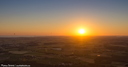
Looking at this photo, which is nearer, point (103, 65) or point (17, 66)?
point (17, 66)

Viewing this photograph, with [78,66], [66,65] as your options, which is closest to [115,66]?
[78,66]

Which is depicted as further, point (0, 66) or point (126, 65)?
point (126, 65)

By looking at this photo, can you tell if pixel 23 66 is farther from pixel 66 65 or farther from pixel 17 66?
pixel 66 65

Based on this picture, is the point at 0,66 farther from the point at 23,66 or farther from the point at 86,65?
the point at 86,65

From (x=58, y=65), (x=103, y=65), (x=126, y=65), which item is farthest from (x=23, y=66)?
(x=126, y=65)

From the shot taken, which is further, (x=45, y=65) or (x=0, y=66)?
(x=45, y=65)

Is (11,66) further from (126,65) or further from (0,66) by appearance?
(126,65)

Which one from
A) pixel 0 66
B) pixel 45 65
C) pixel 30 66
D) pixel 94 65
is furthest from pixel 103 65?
pixel 0 66
